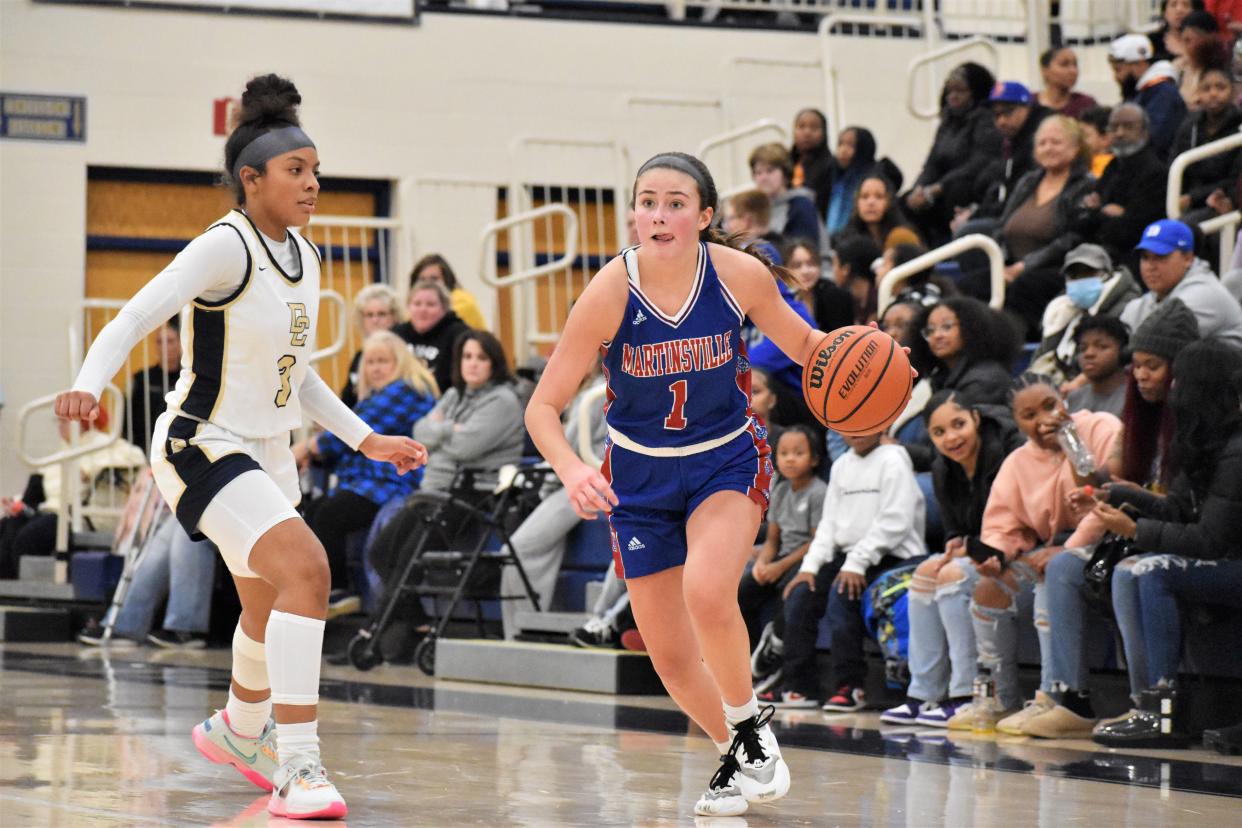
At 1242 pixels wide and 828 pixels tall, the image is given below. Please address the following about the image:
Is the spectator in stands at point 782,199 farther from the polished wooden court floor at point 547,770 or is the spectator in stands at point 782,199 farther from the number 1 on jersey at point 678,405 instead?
the number 1 on jersey at point 678,405

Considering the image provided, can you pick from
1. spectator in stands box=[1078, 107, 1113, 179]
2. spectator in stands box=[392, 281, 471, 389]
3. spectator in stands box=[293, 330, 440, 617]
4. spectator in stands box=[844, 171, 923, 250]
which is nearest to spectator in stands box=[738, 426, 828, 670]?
spectator in stands box=[293, 330, 440, 617]

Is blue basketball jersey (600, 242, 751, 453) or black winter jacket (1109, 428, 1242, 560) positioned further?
black winter jacket (1109, 428, 1242, 560)

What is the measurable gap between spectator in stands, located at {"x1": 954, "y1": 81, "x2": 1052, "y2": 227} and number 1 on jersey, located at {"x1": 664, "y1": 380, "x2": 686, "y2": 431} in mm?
6444

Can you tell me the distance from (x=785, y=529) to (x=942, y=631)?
1172 millimetres

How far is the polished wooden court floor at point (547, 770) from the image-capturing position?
445 centimetres

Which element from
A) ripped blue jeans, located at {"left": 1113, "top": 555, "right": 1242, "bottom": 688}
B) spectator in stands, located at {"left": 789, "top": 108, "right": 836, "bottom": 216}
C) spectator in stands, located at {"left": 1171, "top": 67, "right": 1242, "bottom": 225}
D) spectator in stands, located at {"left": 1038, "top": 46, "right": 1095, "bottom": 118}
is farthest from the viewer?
spectator in stands, located at {"left": 789, "top": 108, "right": 836, "bottom": 216}

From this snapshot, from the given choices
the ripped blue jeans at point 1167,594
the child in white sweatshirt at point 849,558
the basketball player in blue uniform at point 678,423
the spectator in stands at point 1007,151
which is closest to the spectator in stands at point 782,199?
the spectator in stands at point 1007,151

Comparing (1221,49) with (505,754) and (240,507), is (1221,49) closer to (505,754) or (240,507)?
(505,754)

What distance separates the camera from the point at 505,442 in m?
9.87

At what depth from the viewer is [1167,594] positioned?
6.32m

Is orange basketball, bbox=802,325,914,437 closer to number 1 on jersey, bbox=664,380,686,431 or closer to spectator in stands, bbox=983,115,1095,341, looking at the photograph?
number 1 on jersey, bbox=664,380,686,431

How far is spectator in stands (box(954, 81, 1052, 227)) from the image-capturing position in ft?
35.8

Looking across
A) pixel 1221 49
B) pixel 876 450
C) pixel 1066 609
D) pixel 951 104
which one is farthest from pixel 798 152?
pixel 1066 609

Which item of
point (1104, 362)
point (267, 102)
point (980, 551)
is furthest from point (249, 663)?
point (1104, 362)
